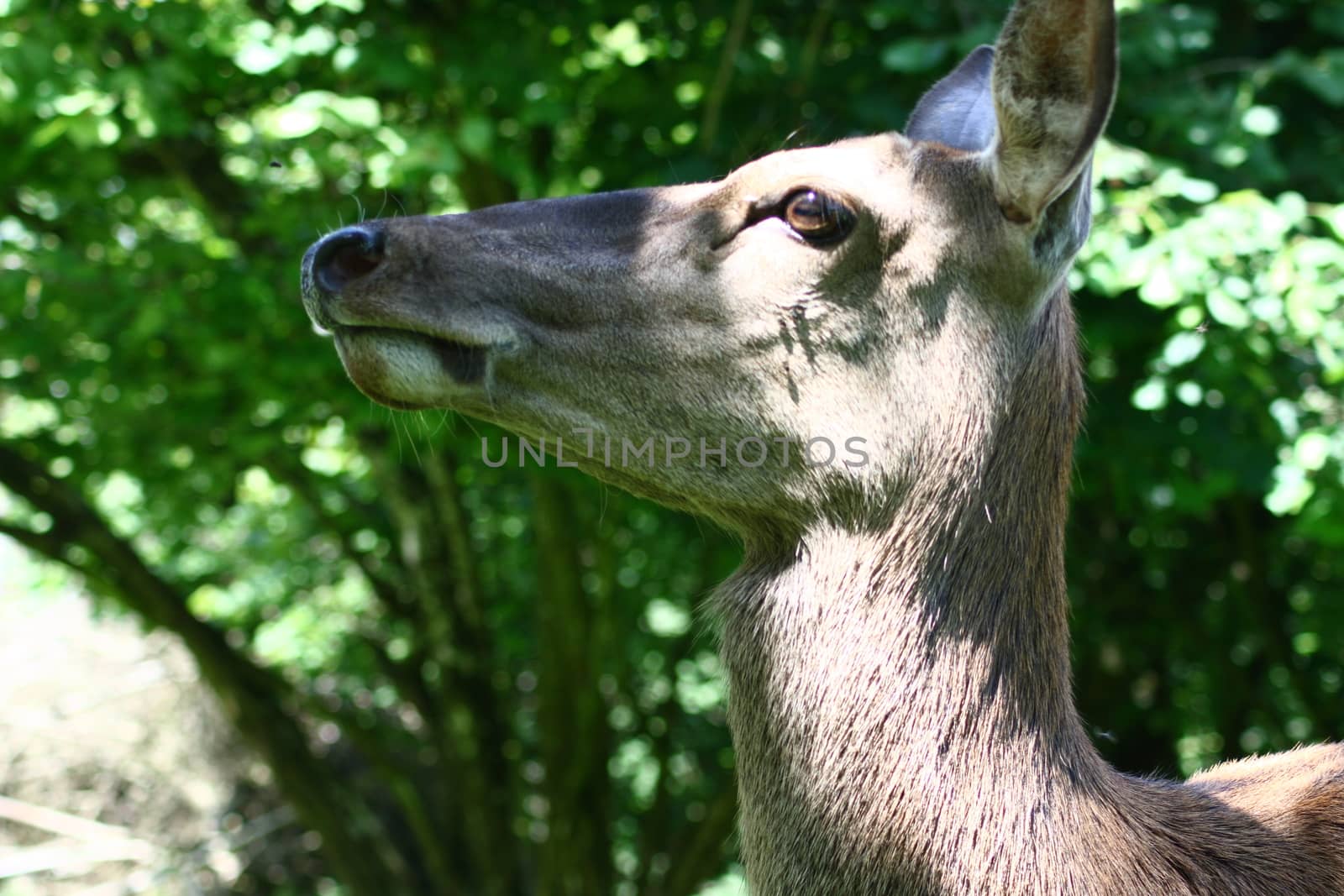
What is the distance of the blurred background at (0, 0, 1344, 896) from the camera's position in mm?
4457

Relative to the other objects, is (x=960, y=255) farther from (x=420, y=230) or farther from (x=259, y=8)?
(x=259, y=8)

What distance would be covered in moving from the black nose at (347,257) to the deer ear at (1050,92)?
3.95ft

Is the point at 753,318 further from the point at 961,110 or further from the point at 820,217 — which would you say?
the point at 961,110

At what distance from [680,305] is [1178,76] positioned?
10.3 feet

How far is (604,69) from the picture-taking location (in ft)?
19.5

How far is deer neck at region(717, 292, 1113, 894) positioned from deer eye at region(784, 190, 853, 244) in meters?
0.46

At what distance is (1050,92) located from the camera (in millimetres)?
2242

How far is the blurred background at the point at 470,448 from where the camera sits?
4457 mm

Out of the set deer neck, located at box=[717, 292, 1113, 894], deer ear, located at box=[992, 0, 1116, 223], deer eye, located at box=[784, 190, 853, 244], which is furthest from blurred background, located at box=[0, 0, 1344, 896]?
deer ear, located at box=[992, 0, 1116, 223]

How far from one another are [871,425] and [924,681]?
0.50 meters

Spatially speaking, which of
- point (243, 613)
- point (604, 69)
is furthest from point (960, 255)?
point (243, 613)

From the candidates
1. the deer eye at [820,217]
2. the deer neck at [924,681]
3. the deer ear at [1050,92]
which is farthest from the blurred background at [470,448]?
the deer ear at [1050,92]

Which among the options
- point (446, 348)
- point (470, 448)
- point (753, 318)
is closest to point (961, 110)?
point (753, 318)

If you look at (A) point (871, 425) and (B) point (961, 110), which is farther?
(B) point (961, 110)
